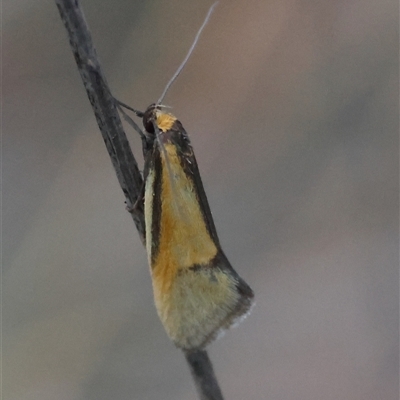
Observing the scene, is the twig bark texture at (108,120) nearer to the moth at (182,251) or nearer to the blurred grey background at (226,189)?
the moth at (182,251)

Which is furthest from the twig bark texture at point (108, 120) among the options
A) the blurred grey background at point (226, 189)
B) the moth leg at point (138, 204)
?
the blurred grey background at point (226, 189)

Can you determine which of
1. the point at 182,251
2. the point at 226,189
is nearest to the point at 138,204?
the point at 182,251

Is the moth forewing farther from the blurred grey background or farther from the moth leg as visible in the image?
the blurred grey background

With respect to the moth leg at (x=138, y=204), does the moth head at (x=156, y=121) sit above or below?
above

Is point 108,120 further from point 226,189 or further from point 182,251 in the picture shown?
point 226,189

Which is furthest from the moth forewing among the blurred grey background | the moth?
the blurred grey background

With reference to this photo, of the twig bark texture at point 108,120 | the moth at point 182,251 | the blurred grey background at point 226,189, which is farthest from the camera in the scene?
the blurred grey background at point 226,189

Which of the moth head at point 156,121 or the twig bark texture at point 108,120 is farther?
the moth head at point 156,121
